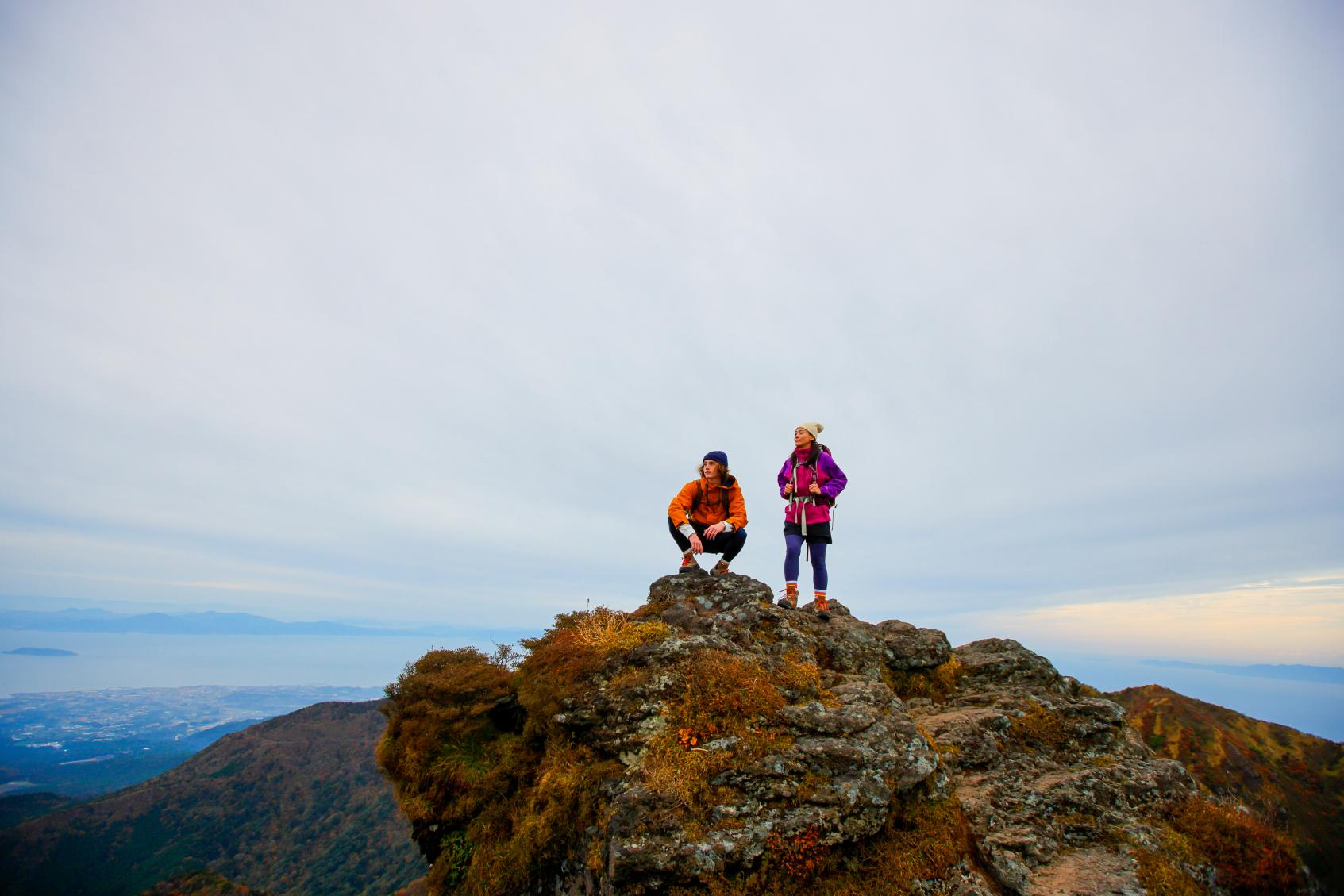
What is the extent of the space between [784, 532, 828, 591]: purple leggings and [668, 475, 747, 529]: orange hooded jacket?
50.3 inches

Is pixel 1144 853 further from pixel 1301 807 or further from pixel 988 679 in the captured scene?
pixel 1301 807

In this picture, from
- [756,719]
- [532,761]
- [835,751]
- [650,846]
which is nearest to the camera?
[650,846]

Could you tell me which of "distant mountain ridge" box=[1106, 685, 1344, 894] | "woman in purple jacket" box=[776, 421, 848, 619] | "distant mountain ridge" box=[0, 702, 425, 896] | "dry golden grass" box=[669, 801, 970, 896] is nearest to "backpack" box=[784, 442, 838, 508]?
"woman in purple jacket" box=[776, 421, 848, 619]

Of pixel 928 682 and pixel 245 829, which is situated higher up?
pixel 928 682

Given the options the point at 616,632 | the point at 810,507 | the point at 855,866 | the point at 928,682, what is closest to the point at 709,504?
the point at 810,507

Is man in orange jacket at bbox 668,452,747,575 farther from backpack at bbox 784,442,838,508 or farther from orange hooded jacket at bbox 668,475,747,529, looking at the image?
backpack at bbox 784,442,838,508

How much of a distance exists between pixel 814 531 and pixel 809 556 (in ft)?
2.67

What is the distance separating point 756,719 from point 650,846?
251 cm

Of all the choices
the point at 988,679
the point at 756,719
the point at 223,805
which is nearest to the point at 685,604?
the point at 756,719

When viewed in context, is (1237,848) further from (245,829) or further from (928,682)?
(245,829)

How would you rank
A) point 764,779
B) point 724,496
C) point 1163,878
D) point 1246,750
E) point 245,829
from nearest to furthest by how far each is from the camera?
point 1163,878 < point 764,779 < point 724,496 < point 1246,750 < point 245,829

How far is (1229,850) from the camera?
23.9 ft

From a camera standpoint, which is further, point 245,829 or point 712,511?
point 245,829

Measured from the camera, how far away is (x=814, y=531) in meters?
13.4
